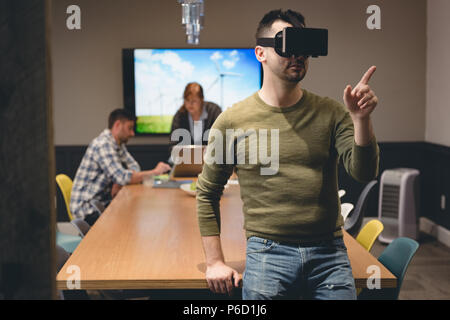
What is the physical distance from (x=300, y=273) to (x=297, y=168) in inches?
11.8

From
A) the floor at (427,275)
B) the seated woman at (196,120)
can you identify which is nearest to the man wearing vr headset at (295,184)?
the floor at (427,275)

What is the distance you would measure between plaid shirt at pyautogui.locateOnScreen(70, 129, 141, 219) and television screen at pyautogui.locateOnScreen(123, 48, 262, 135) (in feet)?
5.58

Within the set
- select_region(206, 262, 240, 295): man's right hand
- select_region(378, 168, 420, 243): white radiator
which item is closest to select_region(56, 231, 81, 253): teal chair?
select_region(206, 262, 240, 295): man's right hand

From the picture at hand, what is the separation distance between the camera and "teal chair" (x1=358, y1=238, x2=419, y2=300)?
204 centimetres

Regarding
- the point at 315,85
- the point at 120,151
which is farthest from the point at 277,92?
the point at 315,85

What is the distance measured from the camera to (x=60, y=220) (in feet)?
18.6

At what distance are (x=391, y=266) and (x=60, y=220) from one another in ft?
14.1

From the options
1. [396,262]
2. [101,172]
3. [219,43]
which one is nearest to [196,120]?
[101,172]

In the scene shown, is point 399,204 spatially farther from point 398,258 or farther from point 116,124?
point 398,258

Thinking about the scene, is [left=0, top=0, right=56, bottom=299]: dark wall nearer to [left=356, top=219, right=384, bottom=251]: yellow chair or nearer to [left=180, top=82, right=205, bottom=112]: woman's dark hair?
[left=356, top=219, right=384, bottom=251]: yellow chair

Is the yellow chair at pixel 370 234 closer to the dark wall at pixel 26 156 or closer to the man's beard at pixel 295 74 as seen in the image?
the man's beard at pixel 295 74

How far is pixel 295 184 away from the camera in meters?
1.50

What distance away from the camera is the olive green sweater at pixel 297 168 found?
150cm

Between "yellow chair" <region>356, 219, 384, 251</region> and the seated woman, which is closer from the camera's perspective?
"yellow chair" <region>356, 219, 384, 251</region>
